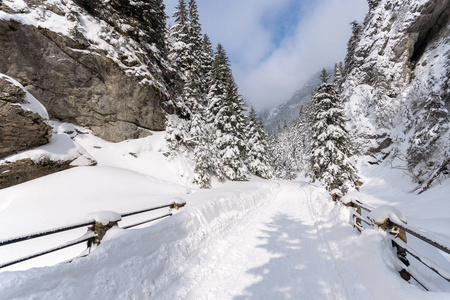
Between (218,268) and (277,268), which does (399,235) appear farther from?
(218,268)

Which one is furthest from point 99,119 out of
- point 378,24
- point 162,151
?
point 378,24

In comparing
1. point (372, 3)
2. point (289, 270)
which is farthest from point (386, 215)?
point (372, 3)

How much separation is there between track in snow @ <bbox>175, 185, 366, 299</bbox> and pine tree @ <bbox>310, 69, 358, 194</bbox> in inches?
425

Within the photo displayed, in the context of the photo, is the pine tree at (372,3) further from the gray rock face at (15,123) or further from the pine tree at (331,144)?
the gray rock face at (15,123)

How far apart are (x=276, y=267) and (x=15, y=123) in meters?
14.4

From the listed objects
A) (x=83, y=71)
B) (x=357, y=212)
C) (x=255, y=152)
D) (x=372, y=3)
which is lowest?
(x=357, y=212)

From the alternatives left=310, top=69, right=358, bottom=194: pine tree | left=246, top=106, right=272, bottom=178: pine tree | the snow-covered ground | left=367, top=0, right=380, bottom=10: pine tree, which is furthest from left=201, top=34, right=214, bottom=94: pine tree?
left=367, top=0, right=380, bottom=10: pine tree

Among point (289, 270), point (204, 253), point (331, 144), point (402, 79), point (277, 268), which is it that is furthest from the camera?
point (402, 79)

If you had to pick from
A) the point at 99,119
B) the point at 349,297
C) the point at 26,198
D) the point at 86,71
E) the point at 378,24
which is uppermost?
the point at 378,24

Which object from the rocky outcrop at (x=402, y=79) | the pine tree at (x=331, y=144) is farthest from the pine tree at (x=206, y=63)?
the rocky outcrop at (x=402, y=79)

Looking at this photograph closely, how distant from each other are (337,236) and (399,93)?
3474 centimetres

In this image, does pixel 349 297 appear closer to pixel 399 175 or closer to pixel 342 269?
pixel 342 269

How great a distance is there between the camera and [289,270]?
15.0 feet

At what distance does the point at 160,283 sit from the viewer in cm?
392
